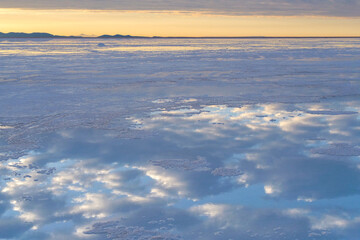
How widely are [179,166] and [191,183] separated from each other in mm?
564

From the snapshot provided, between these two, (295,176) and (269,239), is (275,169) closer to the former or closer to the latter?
(295,176)

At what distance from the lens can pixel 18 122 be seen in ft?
22.1

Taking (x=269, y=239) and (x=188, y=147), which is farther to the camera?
(x=188, y=147)

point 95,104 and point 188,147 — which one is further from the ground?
point 95,104

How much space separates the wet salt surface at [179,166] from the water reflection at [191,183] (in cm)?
1

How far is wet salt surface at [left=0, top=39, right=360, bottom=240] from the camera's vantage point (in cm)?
335

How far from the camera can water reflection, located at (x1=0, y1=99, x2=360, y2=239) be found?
329 cm

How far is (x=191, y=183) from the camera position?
4.26 meters

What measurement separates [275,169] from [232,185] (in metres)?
0.77

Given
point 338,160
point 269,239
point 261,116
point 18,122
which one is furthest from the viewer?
point 261,116

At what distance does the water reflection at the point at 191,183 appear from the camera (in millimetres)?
3289

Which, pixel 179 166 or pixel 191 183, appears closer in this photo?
pixel 191 183

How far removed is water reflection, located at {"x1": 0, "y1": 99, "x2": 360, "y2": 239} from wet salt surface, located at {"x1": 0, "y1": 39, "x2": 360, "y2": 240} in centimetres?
1

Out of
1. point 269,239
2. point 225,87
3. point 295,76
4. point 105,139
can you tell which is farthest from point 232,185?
point 295,76
